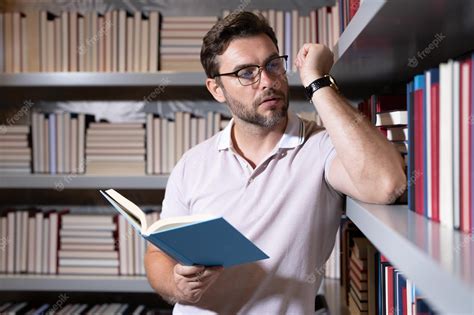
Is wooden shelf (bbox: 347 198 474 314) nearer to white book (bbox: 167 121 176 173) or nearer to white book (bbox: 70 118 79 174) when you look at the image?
white book (bbox: 167 121 176 173)

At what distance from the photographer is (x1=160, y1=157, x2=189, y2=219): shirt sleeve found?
151 cm

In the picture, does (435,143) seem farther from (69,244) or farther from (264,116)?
(69,244)

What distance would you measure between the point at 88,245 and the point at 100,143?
1.29 ft

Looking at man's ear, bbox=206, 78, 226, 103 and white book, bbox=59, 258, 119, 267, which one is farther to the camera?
white book, bbox=59, 258, 119, 267

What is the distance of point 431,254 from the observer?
0.52 m

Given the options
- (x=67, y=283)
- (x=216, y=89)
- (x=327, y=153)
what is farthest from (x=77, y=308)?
(x=327, y=153)

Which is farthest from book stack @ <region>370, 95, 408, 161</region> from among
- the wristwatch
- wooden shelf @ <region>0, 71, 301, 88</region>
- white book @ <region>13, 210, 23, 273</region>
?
white book @ <region>13, 210, 23, 273</region>

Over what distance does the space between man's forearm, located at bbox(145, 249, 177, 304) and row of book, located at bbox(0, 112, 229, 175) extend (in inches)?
29.5

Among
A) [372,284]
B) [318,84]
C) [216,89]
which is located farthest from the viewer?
[216,89]

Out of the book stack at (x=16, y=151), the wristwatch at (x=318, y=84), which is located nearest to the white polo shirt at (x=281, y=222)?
the wristwatch at (x=318, y=84)

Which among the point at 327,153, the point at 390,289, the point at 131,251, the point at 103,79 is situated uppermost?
the point at 103,79

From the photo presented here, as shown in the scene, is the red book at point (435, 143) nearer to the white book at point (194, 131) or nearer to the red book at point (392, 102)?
the red book at point (392, 102)

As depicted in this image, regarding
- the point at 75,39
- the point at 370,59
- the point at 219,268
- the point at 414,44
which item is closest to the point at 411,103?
the point at 414,44

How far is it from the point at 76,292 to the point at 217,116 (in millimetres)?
975
